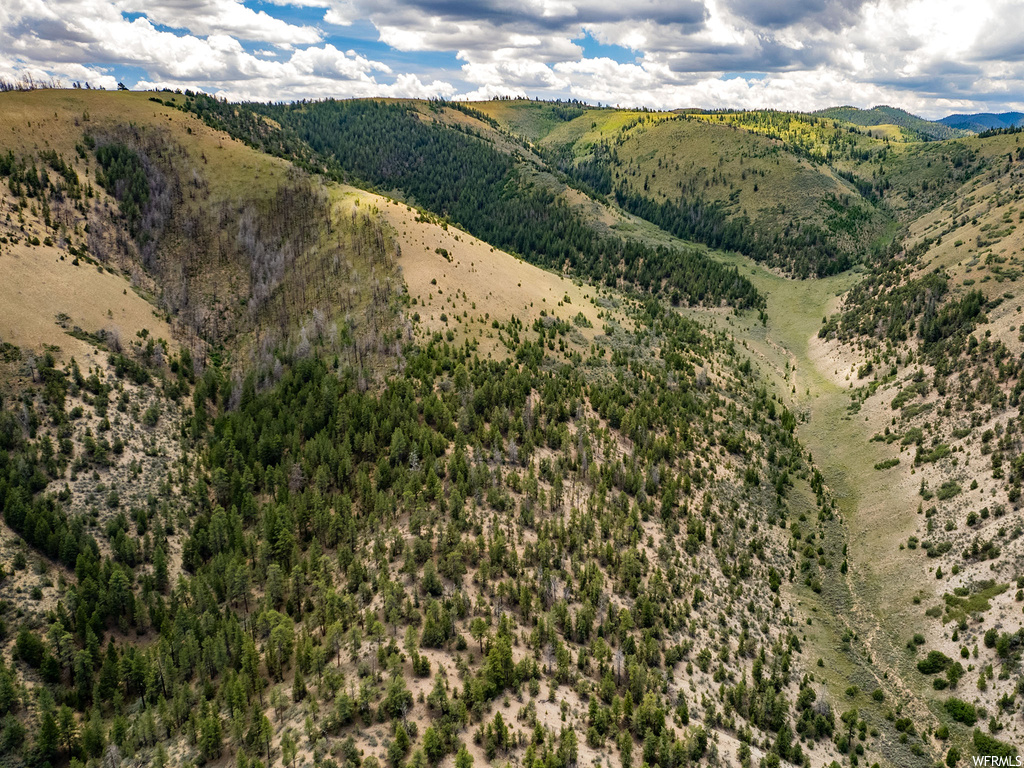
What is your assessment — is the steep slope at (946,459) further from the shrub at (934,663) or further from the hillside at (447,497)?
the hillside at (447,497)

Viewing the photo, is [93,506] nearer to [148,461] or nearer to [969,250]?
[148,461]

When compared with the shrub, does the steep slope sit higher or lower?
higher

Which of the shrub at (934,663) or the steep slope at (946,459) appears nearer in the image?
the steep slope at (946,459)

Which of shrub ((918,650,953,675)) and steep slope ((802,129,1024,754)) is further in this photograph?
shrub ((918,650,953,675))

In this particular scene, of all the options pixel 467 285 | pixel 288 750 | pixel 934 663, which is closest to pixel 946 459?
pixel 934 663

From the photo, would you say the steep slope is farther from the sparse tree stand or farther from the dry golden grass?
the dry golden grass

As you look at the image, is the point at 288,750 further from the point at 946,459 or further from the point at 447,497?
the point at 946,459

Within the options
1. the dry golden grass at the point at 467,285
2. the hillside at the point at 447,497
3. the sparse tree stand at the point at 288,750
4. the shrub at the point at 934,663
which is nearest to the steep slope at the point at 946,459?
the shrub at the point at 934,663

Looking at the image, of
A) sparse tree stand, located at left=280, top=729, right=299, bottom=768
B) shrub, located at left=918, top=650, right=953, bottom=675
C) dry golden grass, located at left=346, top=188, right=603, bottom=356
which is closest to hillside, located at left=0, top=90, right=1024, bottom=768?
sparse tree stand, located at left=280, top=729, right=299, bottom=768
